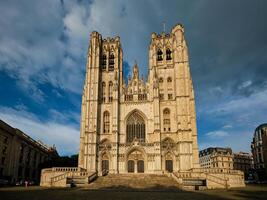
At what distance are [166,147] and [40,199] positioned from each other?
1163 inches

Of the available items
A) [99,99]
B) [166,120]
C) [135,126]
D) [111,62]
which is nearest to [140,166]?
[135,126]

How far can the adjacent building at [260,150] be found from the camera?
68.1 m

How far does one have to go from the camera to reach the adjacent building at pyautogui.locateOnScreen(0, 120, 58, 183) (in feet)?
134

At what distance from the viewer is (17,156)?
4494 centimetres

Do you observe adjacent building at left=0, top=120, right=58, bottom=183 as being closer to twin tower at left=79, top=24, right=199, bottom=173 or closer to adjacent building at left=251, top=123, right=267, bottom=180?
twin tower at left=79, top=24, right=199, bottom=173

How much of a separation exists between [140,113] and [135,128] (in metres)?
2.95

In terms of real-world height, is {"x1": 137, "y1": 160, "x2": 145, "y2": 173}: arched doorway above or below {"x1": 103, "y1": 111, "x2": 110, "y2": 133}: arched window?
below

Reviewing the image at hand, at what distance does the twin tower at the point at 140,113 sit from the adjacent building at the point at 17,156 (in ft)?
38.5

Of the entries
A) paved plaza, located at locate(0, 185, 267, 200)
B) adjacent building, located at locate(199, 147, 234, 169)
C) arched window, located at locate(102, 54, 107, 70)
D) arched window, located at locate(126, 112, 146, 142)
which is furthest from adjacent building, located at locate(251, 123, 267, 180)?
paved plaza, located at locate(0, 185, 267, 200)

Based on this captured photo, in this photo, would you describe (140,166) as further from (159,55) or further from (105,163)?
(159,55)

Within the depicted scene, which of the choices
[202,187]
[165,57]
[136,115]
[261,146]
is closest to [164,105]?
[136,115]

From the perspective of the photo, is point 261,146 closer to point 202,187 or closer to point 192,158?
point 192,158

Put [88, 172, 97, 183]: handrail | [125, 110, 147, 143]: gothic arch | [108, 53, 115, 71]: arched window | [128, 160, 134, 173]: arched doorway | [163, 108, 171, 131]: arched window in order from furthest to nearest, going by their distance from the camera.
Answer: [108, 53, 115, 71]: arched window < [125, 110, 147, 143]: gothic arch < [163, 108, 171, 131]: arched window < [128, 160, 134, 173]: arched doorway < [88, 172, 97, 183]: handrail

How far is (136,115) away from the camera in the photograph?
4634 centimetres
